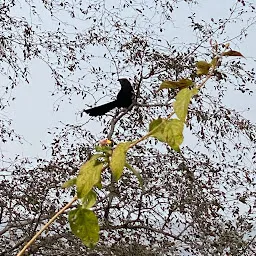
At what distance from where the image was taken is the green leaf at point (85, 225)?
0.52m

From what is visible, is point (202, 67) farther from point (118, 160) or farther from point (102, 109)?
point (102, 109)

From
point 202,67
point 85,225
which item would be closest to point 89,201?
point 85,225

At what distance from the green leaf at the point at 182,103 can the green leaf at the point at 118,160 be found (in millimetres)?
55

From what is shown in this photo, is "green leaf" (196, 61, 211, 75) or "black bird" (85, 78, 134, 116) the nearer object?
"green leaf" (196, 61, 211, 75)

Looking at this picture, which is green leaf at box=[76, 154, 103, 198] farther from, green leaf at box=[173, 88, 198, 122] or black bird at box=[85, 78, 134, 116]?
black bird at box=[85, 78, 134, 116]

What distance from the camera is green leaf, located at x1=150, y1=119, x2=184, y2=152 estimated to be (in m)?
0.48

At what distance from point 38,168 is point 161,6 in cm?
124

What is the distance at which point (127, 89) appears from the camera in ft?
11.2

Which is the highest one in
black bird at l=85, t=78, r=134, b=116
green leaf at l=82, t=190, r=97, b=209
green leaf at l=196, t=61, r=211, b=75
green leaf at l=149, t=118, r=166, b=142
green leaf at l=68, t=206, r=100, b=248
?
black bird at l=85, t=78, r=134, b=116

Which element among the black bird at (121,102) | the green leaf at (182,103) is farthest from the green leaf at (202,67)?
the black bird at (121,102)

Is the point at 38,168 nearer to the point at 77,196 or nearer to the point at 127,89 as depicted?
the point at 127,89

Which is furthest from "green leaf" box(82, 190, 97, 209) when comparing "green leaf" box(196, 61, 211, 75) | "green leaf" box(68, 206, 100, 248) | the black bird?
the black bird

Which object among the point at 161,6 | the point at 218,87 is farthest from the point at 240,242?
the point at 161,6

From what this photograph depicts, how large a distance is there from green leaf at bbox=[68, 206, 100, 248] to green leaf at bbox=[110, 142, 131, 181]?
46mm
